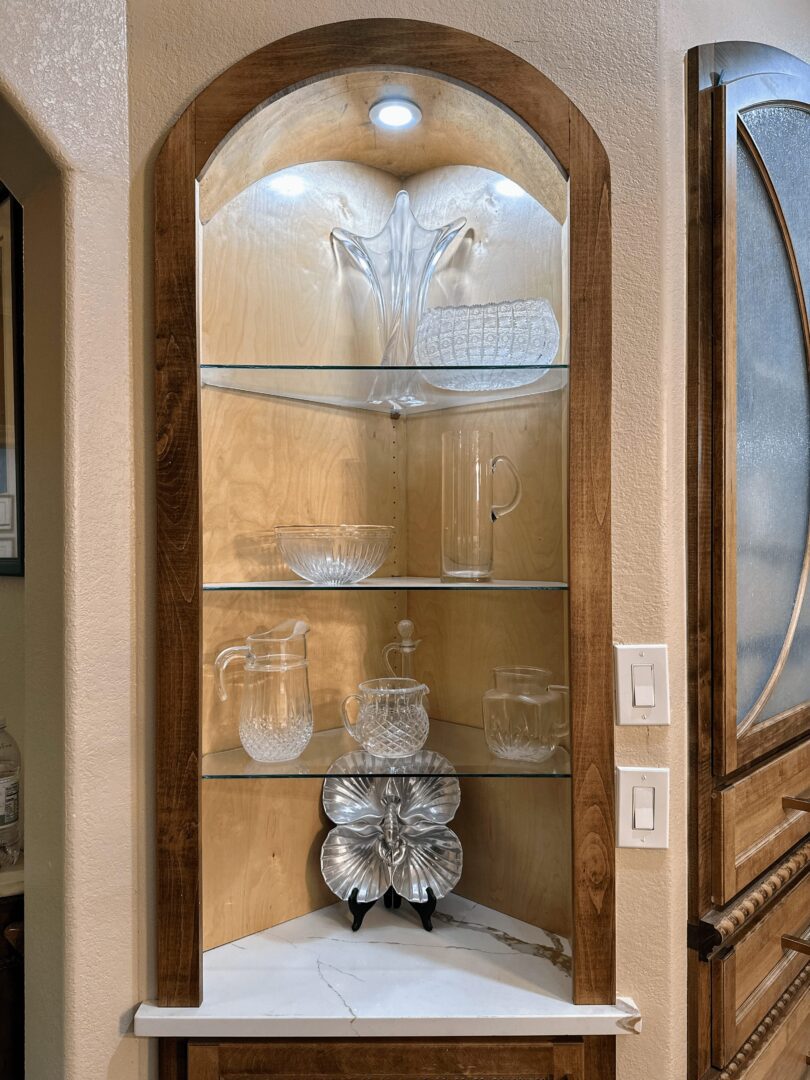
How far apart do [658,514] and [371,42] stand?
0.82 m

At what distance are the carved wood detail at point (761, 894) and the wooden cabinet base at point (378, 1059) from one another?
29 cm

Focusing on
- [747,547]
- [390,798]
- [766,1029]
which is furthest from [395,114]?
[766,1029]

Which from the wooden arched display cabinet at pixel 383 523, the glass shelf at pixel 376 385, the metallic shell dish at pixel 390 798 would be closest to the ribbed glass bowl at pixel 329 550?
the wooden arched display cabinet at pixel 383 523

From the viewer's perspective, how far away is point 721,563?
3.90 feet

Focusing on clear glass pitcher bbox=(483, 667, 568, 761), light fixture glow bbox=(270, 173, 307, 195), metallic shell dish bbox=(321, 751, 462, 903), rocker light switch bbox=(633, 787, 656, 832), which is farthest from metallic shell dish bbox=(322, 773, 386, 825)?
light fixture glow bbox=(270, 173, 307, 195)

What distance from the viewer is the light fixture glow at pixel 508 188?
1.36m

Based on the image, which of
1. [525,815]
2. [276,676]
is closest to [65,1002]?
[276,676]

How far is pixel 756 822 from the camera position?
1.31m

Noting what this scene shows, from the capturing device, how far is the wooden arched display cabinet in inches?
42.5

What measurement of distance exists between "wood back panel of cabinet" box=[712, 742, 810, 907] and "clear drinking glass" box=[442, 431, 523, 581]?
0.55 meters

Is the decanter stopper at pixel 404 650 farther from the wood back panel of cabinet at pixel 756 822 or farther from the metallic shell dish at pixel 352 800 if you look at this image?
the wood back panel of cabinet at pixel 756 822

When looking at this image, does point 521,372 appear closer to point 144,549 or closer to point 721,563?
point 721,563

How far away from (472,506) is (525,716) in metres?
0.37

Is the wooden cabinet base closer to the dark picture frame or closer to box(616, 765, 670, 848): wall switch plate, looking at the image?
box(616, 765, 670, 848): wall switch plate
